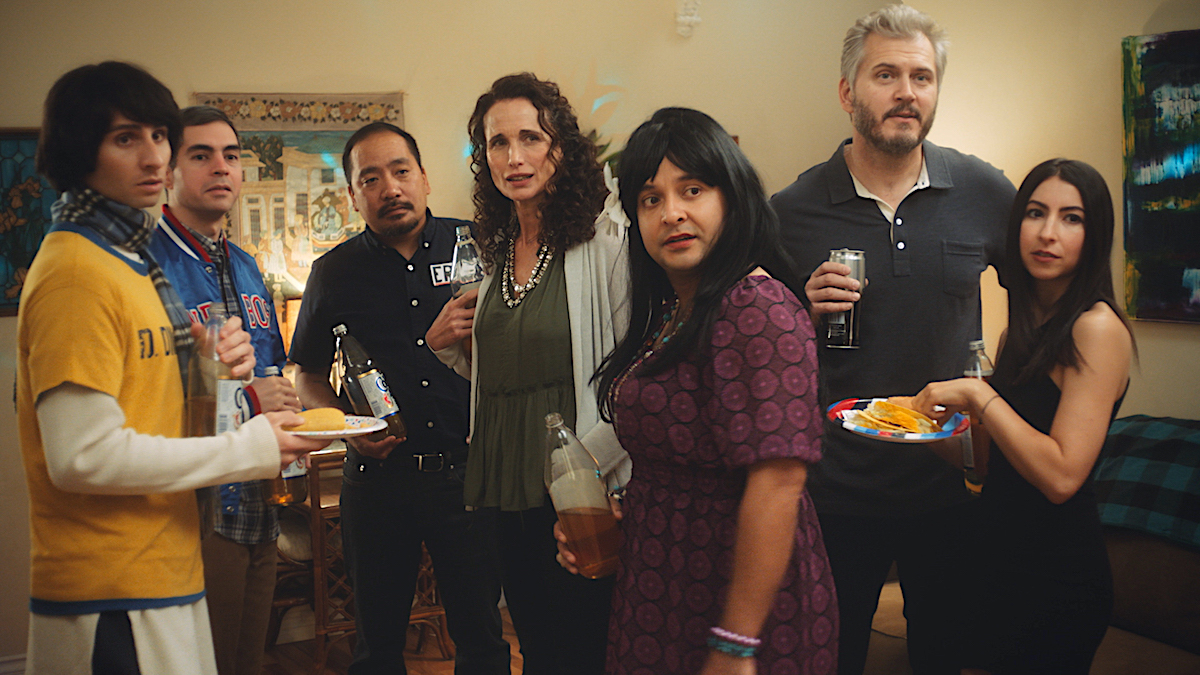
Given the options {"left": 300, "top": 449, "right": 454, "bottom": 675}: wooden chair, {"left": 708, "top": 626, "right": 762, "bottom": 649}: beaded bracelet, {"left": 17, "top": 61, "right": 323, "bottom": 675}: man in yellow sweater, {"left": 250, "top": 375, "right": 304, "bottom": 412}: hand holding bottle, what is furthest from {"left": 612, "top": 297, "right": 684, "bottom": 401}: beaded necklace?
{"left": 300, "top": 449, "right": 454, "bottom": 675}: wooden chair

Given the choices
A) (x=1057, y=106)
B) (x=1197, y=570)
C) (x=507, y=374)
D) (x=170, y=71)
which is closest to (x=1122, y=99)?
(x=1057, y=106)

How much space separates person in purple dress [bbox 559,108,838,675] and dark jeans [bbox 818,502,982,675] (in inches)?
24.5

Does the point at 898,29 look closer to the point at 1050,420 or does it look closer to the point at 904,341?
the point at 904,341

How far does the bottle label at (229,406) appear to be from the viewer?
1.42 metres

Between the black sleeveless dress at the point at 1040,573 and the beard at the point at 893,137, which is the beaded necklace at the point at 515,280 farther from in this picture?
the black sleeveless dress at the point at 1040,573

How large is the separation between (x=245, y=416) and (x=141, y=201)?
43cm

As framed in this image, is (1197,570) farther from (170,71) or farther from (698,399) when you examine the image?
(170,71)

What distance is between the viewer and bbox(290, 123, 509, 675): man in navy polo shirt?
2.22 metres

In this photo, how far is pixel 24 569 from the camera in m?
3.37

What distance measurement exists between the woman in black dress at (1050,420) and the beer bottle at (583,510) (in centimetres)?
70

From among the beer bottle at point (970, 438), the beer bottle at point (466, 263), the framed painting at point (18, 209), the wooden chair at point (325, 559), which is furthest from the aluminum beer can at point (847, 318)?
the framed painting at point (18, 209)

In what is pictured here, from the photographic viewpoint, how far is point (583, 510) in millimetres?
1415

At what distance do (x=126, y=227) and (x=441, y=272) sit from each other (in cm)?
111

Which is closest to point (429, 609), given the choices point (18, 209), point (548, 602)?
point (548, 602)
